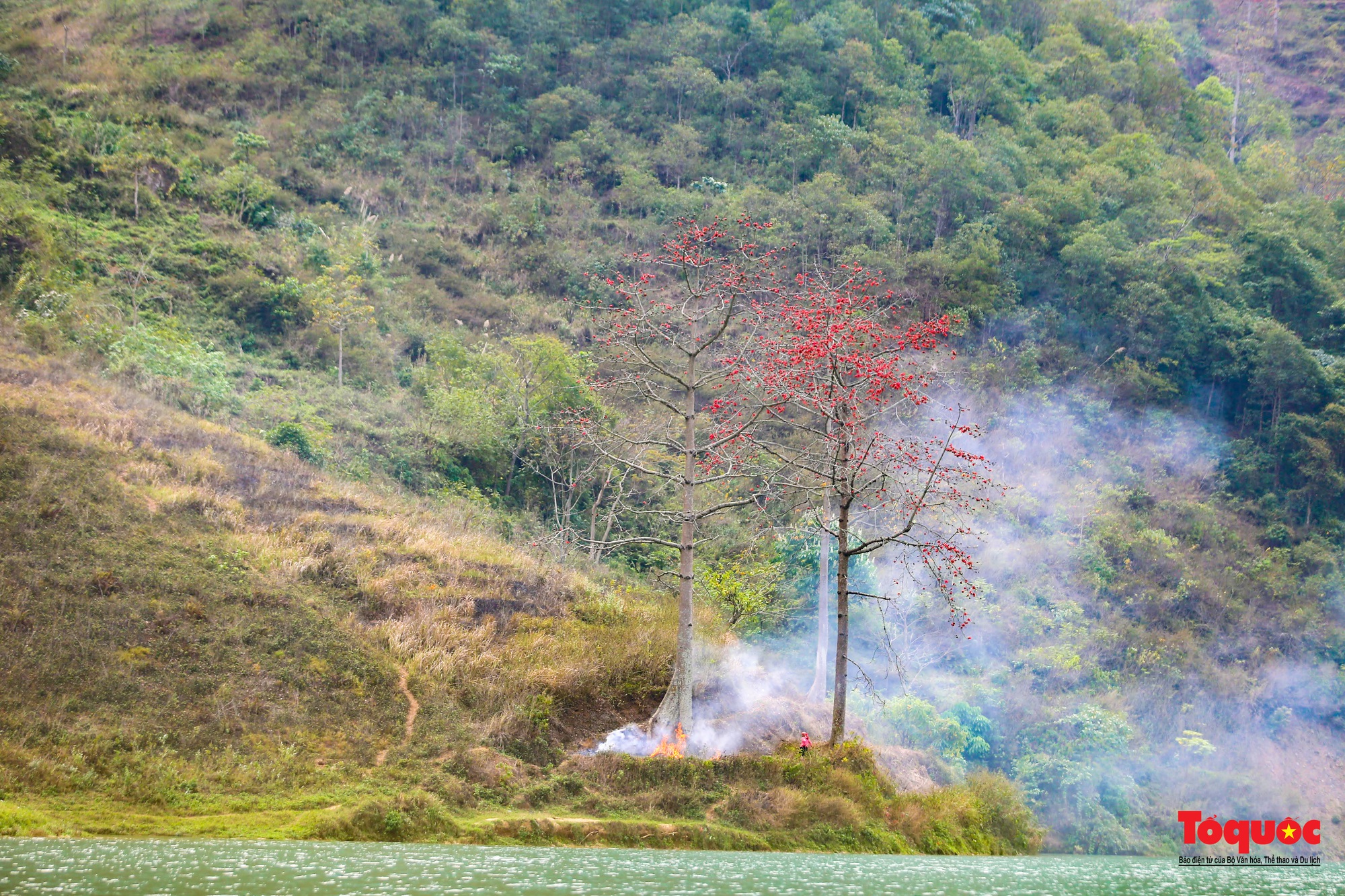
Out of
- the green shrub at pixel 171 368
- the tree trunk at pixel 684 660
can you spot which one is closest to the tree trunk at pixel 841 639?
the tree trunk at pixel 684 660

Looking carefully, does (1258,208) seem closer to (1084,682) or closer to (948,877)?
(1084,682)

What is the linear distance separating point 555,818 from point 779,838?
3.35 metres

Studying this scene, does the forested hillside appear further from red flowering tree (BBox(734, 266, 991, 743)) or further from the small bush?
red flowering tree (BBox(734, 266, 991, 743))

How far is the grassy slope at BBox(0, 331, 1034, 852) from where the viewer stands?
12.8 m

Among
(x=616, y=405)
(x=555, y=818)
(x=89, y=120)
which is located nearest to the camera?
(x=555, y=818)

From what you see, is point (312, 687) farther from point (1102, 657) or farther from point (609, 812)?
point (1102, 657)

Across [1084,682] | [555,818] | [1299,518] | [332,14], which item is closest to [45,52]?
[332,14]

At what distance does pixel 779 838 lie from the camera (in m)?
14.3

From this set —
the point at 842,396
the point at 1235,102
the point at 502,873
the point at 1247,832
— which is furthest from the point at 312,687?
the point at 1235,102

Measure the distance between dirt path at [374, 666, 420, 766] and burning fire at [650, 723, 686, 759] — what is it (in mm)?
3789

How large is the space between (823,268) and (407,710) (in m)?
29.8

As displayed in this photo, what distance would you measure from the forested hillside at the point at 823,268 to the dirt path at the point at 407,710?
1.00 metres

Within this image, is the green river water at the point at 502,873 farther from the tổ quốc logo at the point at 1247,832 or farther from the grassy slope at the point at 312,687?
the tổ quốc logo at the point at 1247,832

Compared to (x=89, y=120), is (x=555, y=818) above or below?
below
